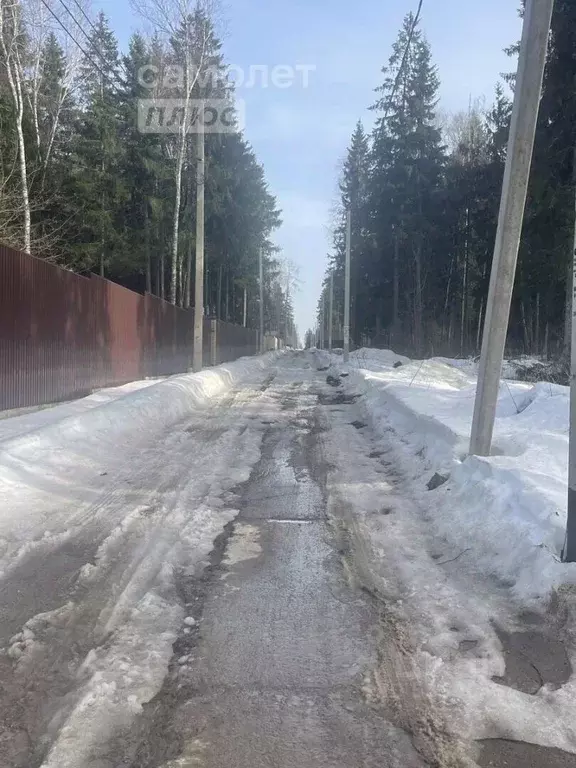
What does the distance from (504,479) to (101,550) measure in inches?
139

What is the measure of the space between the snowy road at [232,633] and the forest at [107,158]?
44.4 feet

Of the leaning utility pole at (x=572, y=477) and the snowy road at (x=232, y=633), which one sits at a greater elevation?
the leaning utility pole at (x=572, y=477)

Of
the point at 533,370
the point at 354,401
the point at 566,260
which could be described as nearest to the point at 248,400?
the point at 354,401

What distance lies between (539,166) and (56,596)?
790 inches

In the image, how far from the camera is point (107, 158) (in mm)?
30109

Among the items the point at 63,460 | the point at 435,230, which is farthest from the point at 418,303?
the point at 63,460

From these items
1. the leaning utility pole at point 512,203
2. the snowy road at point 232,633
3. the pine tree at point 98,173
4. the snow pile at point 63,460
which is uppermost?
the pine tree at point 98,173

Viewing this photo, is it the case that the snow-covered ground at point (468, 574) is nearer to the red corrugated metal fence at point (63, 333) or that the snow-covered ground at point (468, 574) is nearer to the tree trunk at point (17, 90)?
the red corrugated metal fence at point (63, 333)

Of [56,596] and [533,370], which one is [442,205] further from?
[56,596]

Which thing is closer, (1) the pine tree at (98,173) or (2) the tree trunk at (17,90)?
(2) the tree trunk at (17,90)

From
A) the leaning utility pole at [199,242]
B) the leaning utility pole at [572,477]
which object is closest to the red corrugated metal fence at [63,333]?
the leaning utility pole at [199,242]

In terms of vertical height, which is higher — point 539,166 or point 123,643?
point 539,166

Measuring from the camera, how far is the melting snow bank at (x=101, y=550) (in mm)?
2676

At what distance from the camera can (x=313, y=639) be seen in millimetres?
3295
